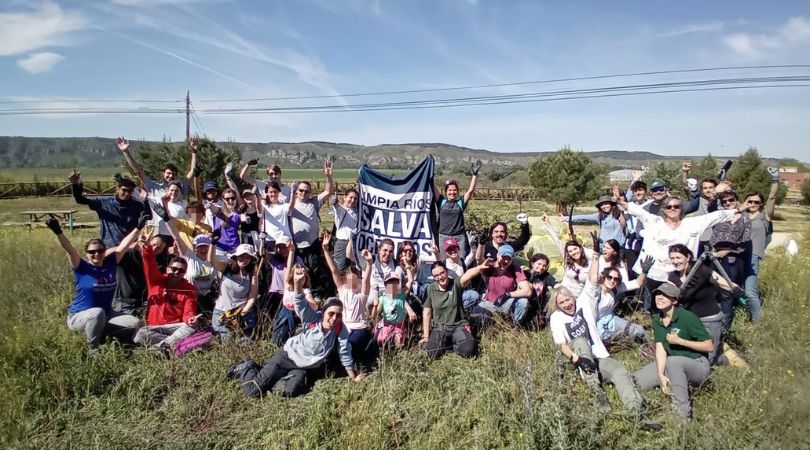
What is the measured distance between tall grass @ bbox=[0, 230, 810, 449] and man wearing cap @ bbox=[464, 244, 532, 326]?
0.42 meters

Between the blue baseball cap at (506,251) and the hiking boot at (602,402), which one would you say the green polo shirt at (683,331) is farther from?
the blue baseball cap at (506,251)

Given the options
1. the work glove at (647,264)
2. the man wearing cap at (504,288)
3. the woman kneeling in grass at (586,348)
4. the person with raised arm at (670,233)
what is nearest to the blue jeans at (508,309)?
the man wearing cap at (504,288)

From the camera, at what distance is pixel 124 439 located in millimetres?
4094

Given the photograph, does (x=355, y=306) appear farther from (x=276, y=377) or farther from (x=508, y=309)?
(x=508, y=309)

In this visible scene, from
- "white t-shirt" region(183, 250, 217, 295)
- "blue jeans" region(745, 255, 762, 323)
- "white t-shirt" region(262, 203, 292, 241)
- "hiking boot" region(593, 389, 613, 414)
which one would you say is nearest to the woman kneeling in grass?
"hiking boot" region(593, 389, 613, 414)

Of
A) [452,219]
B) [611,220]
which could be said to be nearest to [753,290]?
[611,220]

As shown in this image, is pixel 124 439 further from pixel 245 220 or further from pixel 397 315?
pixel 245 220

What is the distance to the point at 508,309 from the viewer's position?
6.06 metres

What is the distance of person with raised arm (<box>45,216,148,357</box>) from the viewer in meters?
5.22

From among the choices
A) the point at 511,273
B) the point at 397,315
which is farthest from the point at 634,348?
the point at 397,315

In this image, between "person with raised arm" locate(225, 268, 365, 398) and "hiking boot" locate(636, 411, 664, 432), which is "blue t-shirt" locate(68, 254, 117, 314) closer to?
"person with raised arm" locate(225, 268, 365, 398)

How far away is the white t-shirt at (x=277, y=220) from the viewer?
6.85 m

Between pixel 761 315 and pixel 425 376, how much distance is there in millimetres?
4412

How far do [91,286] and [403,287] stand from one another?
11.8 feet
